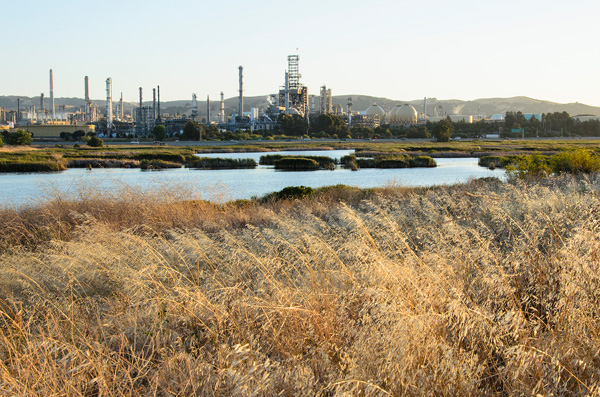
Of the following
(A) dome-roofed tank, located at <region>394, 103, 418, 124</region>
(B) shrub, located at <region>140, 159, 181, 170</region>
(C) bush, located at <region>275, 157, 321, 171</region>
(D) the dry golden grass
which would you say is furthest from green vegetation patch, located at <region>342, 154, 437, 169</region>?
(A) dome-roofed tank, located at <region>394, 103, 418, 124</region>

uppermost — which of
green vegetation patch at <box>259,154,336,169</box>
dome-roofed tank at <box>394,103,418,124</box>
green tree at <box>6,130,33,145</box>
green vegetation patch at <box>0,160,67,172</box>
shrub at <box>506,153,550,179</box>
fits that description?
dome-roofed tank at <box>394,103,418,124</box>

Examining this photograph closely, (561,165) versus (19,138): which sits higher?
(19,138)

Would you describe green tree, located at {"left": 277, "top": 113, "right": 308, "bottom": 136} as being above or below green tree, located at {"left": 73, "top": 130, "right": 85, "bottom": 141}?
above

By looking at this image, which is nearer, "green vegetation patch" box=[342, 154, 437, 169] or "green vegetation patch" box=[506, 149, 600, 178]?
"green vegetation patch" box=[506, 149, 600, 178]

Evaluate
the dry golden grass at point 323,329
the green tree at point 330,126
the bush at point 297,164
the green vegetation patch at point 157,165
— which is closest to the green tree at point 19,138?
the green vegetation patch at point 157,165

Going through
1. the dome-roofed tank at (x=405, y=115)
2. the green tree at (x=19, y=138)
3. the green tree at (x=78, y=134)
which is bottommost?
the green tree at (x=19, y=138)

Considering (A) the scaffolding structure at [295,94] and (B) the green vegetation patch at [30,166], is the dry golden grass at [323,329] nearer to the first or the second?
(B) the green vegetation patch at [30,166]

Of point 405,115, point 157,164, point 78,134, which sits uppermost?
point 405,115

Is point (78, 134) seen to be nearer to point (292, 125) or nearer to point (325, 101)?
point (292, 125)

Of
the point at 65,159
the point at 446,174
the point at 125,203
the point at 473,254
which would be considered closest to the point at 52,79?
the point at 65,159

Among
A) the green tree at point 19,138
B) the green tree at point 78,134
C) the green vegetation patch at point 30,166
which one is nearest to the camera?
the green vegetation patch at point 30,166

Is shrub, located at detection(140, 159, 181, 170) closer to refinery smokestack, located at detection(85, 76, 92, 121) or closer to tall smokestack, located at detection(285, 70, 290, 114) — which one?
tall smokestack, located at detection(285, 70, 290, 114)

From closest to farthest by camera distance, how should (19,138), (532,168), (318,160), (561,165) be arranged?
(532,168), (561,165), (318,160), (19,138)

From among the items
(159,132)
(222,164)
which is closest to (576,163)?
(222,164)
